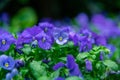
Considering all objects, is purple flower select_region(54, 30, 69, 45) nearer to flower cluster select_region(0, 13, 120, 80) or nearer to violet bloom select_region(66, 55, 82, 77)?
flower cluster select_region(0, 13, 120, 80)

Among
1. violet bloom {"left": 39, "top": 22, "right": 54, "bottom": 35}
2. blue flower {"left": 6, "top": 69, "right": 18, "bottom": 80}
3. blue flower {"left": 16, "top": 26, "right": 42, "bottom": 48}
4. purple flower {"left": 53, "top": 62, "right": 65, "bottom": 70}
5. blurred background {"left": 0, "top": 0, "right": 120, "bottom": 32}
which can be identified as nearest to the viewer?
blue flower {"left": 6, "top": 69, "right": 18, "bottom": 80}

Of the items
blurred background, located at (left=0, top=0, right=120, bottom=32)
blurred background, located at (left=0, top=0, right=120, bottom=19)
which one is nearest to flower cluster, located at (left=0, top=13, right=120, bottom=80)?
blurred background, located at (left=0, top=0, right=120, bottom=32)

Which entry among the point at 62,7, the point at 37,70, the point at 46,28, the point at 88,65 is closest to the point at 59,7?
the point at 62,7

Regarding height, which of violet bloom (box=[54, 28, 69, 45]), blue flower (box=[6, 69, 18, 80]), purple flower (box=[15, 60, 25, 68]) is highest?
violet bloom (box=[54, 28, 69, 45])

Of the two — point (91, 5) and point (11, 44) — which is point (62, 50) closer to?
point (11, 44)

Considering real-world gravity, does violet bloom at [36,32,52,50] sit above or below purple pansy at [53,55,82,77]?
above

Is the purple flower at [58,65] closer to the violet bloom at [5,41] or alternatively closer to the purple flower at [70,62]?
the purple flower at [70,62]

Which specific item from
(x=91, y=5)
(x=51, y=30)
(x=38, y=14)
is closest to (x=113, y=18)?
(x=91, y=5)
